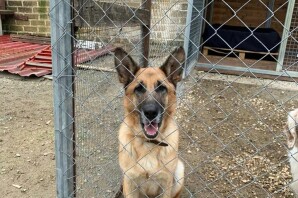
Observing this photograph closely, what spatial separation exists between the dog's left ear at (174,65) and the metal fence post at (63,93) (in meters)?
0.67

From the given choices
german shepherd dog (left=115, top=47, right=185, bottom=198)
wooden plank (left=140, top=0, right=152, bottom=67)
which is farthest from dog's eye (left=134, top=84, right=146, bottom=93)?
wooden plank (left=140, top=0, right=152, bottom=67)

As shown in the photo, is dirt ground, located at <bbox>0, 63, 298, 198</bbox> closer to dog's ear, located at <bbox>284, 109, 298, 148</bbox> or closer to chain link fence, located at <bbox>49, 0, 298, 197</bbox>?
chain link fence, located at <bbox>49, 0, 298, 197</bbox>

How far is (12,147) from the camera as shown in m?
3.35

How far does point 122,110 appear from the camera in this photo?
126 inches

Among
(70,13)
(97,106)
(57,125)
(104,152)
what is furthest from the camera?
(97,106)

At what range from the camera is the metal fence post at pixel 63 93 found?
1751mm

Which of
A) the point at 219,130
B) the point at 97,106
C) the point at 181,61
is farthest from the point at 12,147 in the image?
the point at 219,130

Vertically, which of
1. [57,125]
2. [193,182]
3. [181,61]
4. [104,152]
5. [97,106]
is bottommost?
[193,182]

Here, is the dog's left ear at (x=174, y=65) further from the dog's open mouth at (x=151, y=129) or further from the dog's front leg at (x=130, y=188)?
the dog's front leg at (x=130, y=188)

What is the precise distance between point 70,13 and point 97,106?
1.57 m

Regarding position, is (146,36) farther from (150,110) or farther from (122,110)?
(150,110)

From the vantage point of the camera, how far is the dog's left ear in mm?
2011

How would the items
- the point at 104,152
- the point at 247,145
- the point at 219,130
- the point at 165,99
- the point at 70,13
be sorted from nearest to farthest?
the point at 70,13 → the point at 165,99 → the point at 104,152 → the point at 247,145 → the point at 219,130

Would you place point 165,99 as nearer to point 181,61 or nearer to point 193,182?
point 181,61
